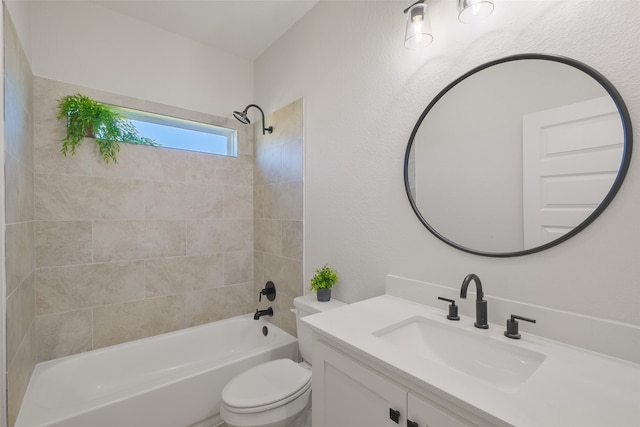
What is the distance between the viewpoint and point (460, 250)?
48.6 inches

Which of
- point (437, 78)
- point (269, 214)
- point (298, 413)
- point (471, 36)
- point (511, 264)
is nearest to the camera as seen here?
point (511, 264)

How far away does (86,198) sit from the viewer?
197 cm

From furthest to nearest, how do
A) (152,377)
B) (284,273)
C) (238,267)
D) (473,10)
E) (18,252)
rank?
(238,267), (284,273), (152,377), (18,252), (473,10)

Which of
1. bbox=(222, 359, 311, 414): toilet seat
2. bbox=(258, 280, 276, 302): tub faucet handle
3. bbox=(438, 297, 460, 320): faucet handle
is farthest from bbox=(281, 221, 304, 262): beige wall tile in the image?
bbox=(438, 297, 460, 320): faucet handle

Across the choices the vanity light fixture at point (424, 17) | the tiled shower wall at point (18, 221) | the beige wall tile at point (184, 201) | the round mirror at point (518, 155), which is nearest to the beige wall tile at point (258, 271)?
the beige wall tile at point (184, 201)

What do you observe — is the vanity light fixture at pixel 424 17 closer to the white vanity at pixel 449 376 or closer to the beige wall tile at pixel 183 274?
the white vanity at pixel 449 376

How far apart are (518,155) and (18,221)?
→ 2263 mm

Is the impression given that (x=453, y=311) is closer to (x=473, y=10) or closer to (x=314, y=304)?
(x=314, y=304)

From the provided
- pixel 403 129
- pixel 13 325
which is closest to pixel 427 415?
pixel 403 129

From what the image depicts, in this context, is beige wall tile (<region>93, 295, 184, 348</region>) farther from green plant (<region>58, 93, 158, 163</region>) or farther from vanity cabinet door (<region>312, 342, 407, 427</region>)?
vanity cabinet door (<region>312, 342, 407, 427</region>)

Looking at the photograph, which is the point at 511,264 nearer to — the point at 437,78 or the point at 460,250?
the point at 460,250

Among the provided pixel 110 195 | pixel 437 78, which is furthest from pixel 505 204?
pixel 110 195

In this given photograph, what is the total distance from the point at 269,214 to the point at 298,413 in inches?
58.1

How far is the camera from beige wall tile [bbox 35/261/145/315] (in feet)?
6.04
